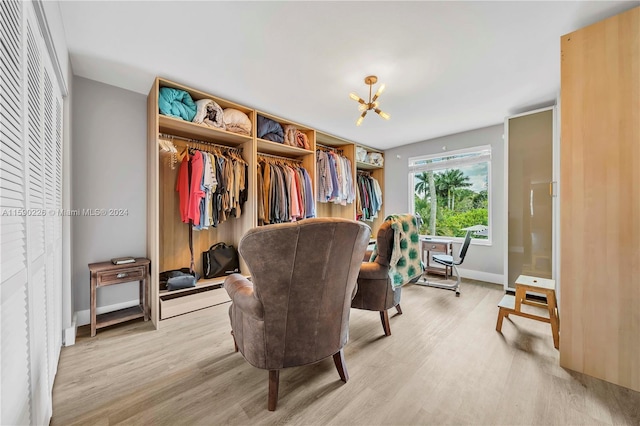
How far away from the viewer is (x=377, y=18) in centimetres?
162

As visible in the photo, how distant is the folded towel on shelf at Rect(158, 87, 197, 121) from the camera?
2.36 metres

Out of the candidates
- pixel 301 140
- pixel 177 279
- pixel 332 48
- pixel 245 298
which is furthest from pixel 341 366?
pixel 301 140

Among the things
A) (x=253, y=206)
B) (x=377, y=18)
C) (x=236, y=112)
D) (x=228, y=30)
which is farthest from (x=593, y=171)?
→ (x=236, y=112)

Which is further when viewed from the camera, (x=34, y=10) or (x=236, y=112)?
(x=236, y=112)

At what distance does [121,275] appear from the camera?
2234 mm

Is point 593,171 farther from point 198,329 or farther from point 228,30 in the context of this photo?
point 198,329

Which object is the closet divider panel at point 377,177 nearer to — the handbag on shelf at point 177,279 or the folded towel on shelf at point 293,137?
the folded towel on shelf at point 293,137

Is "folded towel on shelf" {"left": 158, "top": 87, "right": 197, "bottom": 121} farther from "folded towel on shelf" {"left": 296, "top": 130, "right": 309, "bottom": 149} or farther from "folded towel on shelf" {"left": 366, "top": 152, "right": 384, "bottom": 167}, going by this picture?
"folded towel on shelf" {"left": 366, "top": 152, "right": 384, "bottom": 167}

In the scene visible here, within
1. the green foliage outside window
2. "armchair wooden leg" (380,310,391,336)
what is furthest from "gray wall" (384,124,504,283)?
"armchair wooden leg" (380,310,391,336)

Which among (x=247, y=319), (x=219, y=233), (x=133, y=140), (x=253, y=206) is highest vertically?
(x=133, y=140)

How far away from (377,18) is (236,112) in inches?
71.9

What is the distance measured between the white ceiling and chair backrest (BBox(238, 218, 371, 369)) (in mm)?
1423

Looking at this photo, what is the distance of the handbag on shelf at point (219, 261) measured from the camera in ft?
9.61

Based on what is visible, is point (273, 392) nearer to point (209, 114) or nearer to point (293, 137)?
point (209, 114)
